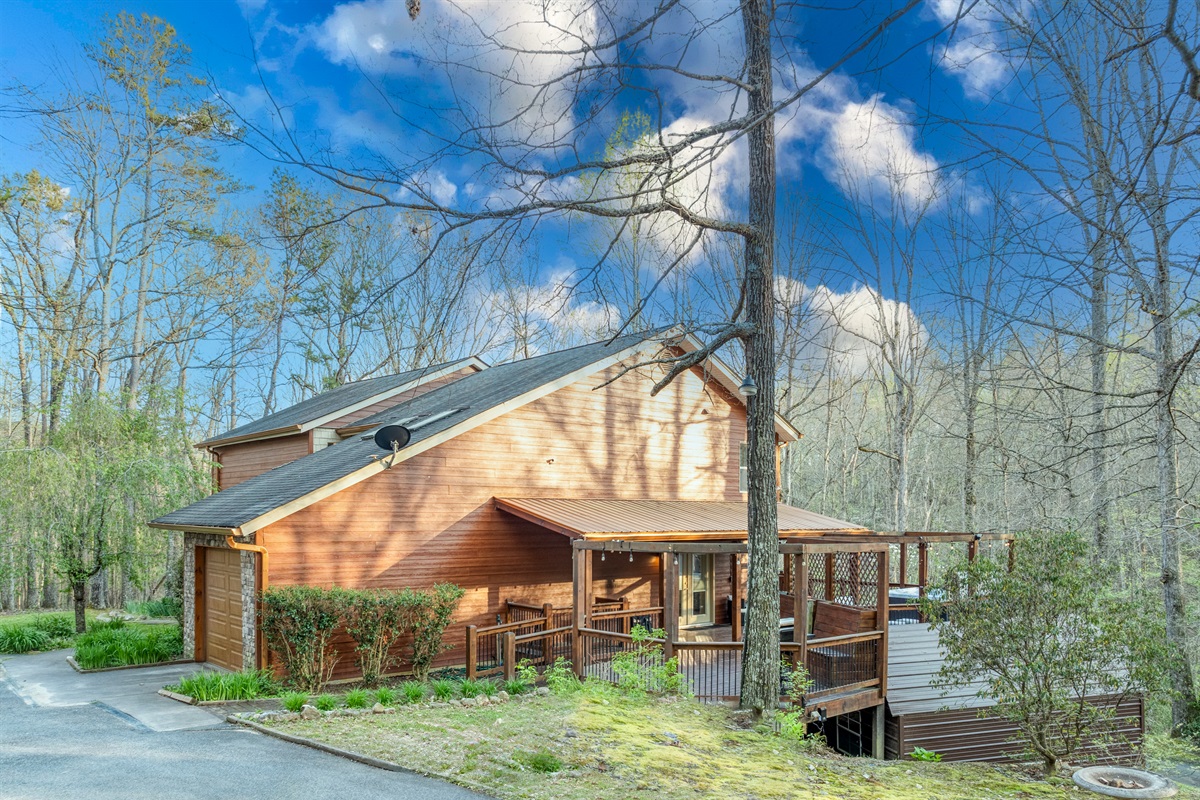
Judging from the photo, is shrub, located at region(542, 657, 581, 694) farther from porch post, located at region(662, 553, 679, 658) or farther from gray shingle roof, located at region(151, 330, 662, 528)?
gray shingle roof, located at region(151, 330, 662, 528)

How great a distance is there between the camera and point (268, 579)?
1173 centimetres

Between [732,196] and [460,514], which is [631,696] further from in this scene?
[732,196]

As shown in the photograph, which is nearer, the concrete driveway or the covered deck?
the concrete driveway

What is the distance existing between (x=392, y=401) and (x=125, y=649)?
26.9 ft

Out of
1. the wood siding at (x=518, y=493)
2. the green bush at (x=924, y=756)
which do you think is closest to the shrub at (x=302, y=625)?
the wood siding at (x=518, y=493)

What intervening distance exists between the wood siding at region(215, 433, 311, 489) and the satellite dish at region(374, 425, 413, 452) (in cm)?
614

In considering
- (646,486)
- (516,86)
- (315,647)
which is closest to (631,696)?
(315,647)

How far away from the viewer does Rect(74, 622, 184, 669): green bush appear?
13.2 m

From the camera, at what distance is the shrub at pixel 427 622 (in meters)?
12.3

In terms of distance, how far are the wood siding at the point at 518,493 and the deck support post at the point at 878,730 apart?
6156 mm

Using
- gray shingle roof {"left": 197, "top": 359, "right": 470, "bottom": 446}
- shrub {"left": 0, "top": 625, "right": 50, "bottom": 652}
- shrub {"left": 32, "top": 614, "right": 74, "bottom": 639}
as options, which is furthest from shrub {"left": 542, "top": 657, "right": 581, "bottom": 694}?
shrub {"left": 32, "top": 614, "right": 74, "bottom": 639}

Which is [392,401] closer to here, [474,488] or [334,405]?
[334,405]

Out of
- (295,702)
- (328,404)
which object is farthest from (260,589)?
(328,404)

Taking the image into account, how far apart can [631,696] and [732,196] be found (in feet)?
65.6
